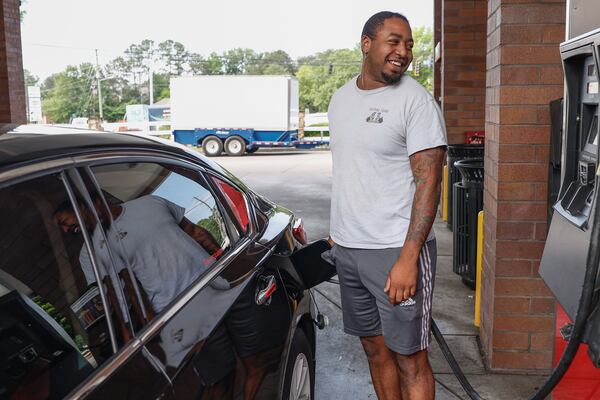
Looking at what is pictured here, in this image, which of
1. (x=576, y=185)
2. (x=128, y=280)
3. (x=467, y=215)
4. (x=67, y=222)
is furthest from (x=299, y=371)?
(x=467, y=215)

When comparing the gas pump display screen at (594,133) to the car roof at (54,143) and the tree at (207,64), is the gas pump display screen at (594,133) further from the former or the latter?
the tree at (207,64)

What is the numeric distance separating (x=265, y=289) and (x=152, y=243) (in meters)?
0.67

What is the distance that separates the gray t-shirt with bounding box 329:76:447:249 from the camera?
8.92ft

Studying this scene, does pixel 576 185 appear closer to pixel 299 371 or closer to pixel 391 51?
pixel 391 51

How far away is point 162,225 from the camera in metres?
2.29

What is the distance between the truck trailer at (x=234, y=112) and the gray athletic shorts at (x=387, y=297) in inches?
913

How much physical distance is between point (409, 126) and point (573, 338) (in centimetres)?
101

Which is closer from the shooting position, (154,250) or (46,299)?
(46,299)

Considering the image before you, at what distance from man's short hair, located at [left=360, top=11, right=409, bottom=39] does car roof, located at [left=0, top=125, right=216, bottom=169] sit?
95 centimetres

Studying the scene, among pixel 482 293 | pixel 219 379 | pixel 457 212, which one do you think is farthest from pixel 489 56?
pixel 219 379

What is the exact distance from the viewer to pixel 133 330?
74.1 inches

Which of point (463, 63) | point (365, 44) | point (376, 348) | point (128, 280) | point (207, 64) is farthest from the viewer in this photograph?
point (207, 64)

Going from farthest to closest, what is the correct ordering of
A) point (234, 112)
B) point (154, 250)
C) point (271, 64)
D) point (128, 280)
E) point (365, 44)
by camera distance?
point (271, 64)
point (234, 112)
point (365, 44)
point (154, 250)
point (128, 280)

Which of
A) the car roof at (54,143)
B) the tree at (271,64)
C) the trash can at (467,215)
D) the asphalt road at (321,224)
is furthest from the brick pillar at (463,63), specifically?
the tree at (271,64)
